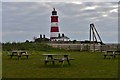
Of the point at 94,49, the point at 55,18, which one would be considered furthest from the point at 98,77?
the point at 55,18

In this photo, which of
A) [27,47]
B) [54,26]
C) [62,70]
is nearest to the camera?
[62,70]

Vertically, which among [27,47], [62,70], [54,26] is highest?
[54,26]

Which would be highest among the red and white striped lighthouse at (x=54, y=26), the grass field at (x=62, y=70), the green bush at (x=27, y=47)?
the red and white striped lighthouse at (x=54, y=26)

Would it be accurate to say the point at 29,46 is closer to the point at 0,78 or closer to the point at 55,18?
the point at 55,18

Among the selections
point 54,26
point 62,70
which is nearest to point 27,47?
point 54,26

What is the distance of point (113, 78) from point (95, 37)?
119 ft

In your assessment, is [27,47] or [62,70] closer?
[62,70]

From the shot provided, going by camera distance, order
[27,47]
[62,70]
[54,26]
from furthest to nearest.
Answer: [54,26]
[27,47]
[62,70]

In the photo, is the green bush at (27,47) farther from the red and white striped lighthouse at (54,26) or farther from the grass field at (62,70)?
the grass field at (62,70)

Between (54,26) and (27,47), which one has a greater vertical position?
(54,26)

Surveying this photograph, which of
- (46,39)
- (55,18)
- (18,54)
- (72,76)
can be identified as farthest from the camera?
(46,39)

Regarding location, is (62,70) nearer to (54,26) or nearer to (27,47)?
(27,47)

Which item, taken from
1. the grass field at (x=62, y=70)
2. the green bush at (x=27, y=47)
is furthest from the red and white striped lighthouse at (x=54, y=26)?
the grass field at (x=62, y=70)

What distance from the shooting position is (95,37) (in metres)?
48.9
